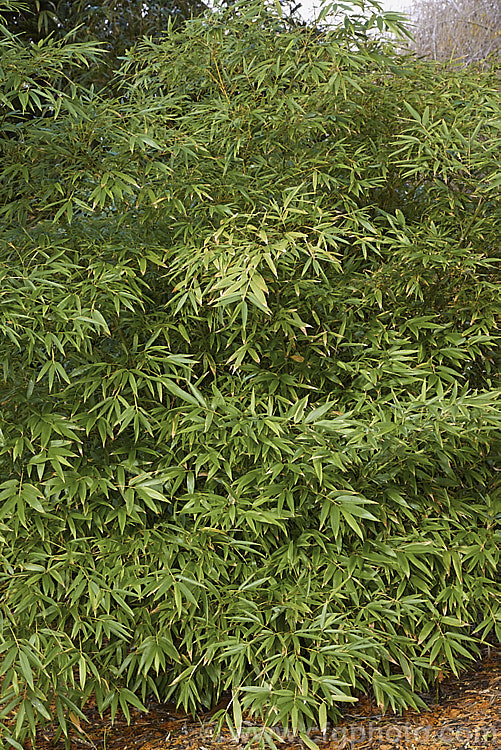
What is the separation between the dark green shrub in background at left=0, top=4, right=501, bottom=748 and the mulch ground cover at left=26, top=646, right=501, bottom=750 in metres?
0.09

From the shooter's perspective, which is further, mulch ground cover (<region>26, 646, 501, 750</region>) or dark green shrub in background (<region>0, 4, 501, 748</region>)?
mulch ground cover (<region>26, 646, 501, 750</region>)

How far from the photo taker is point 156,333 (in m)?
2.34

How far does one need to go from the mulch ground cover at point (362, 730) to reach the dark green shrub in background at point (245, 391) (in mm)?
85

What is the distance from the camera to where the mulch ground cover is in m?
2.32

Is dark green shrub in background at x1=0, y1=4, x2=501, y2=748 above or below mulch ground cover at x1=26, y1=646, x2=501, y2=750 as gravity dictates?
above

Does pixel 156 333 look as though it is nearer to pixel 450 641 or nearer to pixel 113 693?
pixel 113 693

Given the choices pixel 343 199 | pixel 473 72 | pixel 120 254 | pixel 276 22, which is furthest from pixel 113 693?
pixel 473 72

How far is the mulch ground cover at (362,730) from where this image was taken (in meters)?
2.32

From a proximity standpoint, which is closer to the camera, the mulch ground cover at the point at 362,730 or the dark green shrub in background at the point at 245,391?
the dark green shrub in background at the point at 245,391

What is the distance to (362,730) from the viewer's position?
2.38 m

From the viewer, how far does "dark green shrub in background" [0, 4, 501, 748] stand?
221 centimetres

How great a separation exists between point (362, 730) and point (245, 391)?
117 centimetres

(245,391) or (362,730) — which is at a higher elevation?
(245,391)

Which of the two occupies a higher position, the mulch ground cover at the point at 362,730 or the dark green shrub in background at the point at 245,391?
the dark green shrub in background at the point at 245,391
